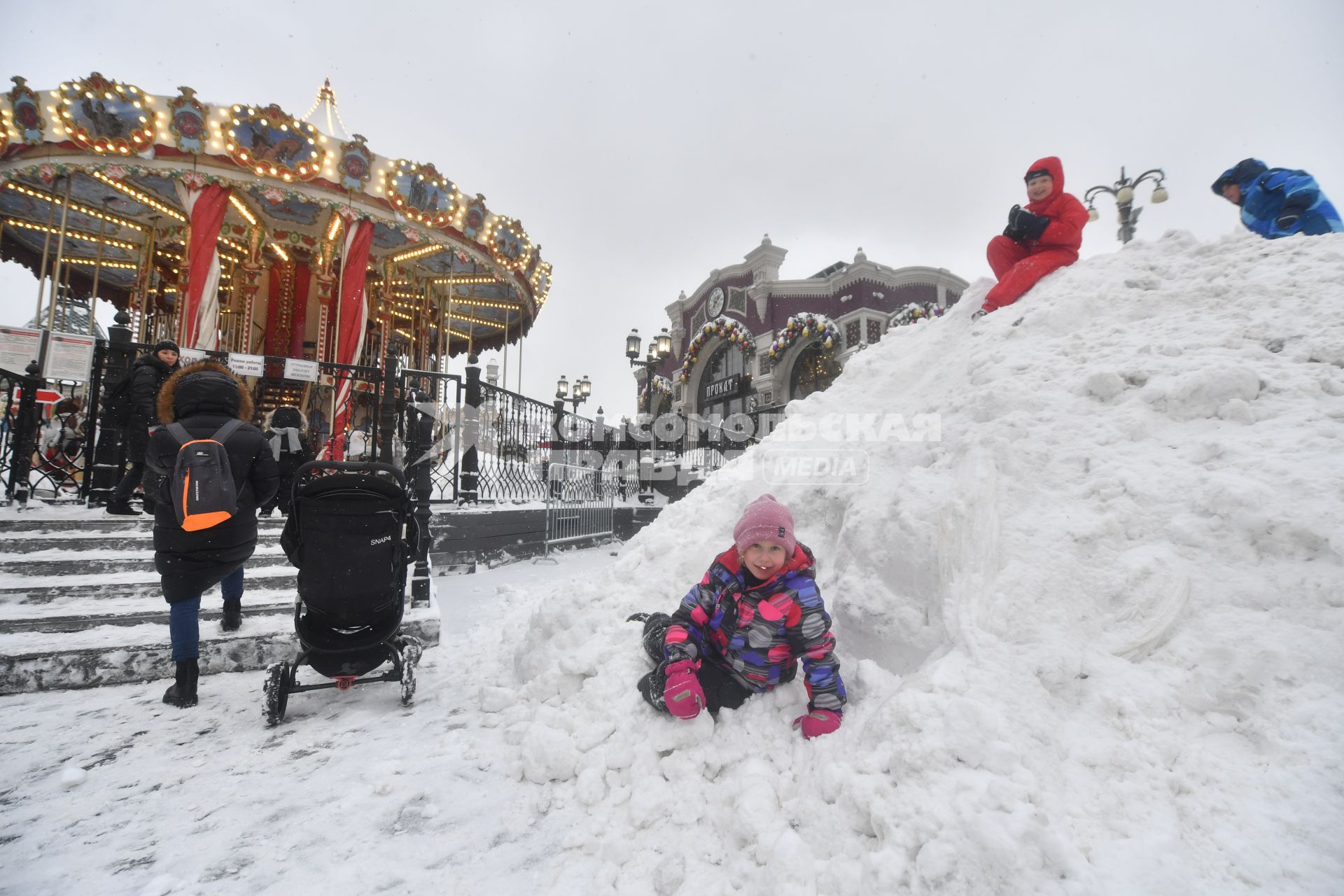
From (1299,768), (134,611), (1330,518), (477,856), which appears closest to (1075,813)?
(1299,768)

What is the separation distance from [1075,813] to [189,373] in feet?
15.9

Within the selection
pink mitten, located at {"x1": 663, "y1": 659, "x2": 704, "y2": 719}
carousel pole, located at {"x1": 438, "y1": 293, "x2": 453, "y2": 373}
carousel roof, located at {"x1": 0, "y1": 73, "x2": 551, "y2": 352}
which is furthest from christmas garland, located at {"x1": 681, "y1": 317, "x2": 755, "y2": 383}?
pink mitten, located at {"x1": 663, "y1": 659, "x2": 704, "y2": 719}

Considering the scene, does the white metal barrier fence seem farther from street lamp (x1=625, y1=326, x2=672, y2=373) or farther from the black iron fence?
street lamp (x1=625, y1=326, x2=672, y2=373)

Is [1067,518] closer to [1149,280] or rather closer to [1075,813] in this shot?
[1075,813]

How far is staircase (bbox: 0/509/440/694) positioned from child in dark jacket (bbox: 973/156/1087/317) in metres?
5.32

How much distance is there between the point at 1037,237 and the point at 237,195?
14.3 metres

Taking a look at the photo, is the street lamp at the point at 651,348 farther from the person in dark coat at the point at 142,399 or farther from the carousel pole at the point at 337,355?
the person in dark coat at the point at 142,399

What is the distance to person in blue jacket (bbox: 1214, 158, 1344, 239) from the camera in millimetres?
3988

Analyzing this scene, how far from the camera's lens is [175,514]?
3.09 meters

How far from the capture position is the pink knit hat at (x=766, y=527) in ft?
7.79

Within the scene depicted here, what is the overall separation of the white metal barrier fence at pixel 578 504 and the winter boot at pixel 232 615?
193 inches

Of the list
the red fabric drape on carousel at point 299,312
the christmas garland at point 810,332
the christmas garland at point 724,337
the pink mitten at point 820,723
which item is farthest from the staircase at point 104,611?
the christmas garland at point 724,337

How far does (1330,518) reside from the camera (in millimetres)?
1818

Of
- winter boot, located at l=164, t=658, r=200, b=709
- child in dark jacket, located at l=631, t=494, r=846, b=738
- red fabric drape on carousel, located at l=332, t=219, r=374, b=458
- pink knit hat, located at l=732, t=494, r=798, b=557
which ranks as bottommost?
winter boot, located at l=164, t=658, r=200, b=709
